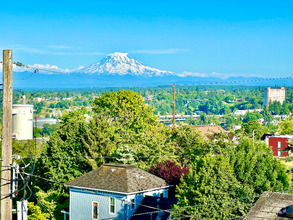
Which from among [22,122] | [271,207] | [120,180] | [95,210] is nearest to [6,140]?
[22,122]

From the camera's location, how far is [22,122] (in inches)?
603

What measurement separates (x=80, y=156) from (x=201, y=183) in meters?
18.0

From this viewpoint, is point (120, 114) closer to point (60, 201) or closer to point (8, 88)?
point (60, 201)

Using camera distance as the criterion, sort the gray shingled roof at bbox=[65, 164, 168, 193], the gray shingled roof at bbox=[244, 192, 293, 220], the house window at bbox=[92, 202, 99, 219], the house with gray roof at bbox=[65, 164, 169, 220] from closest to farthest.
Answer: the gray shingled roof at bbox=[244, 192, 293, 220] < the house with gray roof at bbox=[65, 164, 169, 220] < the gray shingled roof at bbox=[65, 164, 168, 193] < the house window at bbox=[92, 202, 99, 219]

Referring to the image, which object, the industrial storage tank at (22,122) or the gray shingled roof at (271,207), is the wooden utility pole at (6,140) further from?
the gray shingled roof at (271,207)

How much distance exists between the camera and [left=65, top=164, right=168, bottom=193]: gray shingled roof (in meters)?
29.3

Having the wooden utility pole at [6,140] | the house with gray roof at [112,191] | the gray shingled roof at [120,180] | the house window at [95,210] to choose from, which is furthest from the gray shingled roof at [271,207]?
the house window at [95,210]

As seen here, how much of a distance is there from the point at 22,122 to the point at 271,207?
30.6ft

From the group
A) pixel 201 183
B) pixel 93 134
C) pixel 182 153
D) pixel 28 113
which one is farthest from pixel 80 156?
pixel 28 113

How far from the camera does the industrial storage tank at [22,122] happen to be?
15250 mm

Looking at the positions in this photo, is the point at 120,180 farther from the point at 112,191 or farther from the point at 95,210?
the point at 95,210

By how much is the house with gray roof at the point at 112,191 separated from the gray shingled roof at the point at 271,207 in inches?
543

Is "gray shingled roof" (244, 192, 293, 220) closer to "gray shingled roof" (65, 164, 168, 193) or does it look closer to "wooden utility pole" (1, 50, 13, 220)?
"wooden utility pole" (1, 50, 13, 220)

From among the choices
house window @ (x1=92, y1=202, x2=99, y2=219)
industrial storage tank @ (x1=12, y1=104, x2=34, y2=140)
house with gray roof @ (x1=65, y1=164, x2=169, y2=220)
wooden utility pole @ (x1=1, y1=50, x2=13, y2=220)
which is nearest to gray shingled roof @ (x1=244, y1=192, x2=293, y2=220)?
wooden utility pole @ (x1=1, y1=50, x2=13, y2=220)
